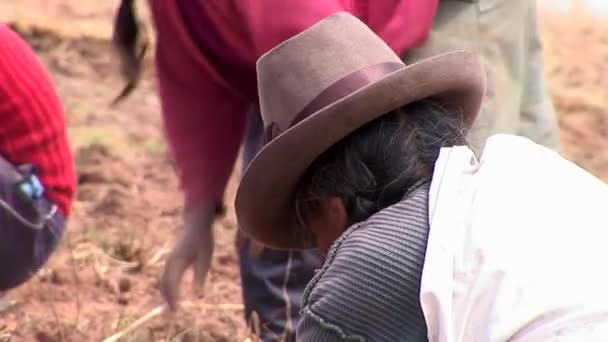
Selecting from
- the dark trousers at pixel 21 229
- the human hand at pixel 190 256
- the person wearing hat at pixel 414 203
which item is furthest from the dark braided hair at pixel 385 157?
the dark trousers at pixel 21 229

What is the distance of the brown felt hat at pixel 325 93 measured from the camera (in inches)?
61.9

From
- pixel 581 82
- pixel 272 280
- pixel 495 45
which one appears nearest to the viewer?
pixel 495 45

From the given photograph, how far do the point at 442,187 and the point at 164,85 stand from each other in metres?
0.90

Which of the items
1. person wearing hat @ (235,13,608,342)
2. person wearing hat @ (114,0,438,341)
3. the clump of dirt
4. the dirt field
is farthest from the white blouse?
the clump of dirt

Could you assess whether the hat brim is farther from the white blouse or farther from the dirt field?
the dirt field

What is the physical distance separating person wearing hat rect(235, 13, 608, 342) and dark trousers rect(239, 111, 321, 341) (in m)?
0.71

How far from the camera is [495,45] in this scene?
2.17 meters

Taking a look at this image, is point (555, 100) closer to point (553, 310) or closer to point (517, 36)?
point (517, 36)

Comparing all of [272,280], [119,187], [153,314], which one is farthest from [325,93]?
Result: [119,187]

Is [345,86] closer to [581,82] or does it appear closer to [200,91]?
[200,91]

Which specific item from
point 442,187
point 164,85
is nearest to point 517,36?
point 164,85

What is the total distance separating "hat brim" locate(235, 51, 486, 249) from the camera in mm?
1564

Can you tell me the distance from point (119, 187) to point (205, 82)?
1318mm

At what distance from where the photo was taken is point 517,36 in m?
2.21
